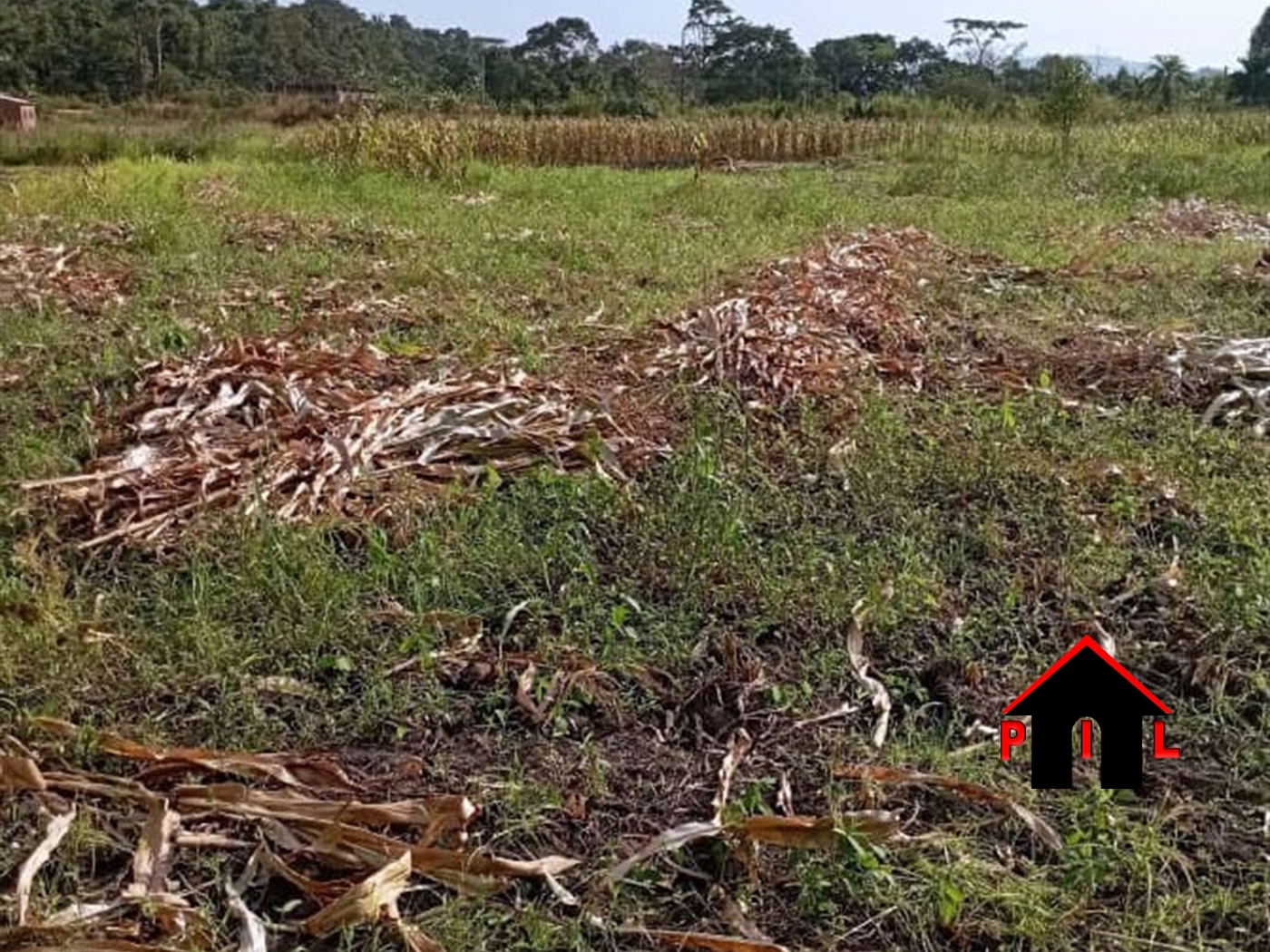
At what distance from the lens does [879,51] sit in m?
38.5

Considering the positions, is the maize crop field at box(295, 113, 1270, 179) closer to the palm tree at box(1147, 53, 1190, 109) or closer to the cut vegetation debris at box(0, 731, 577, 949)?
the palm tree at box(1147, 53, 1190, 109)

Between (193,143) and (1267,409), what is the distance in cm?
1498

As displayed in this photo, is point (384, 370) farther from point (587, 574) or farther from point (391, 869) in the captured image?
point (391, 869)

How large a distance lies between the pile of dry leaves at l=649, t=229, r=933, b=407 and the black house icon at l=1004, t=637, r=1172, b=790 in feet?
6.72

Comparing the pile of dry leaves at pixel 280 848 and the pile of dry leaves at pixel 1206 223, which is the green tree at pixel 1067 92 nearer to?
the pile of dry leaves at pixel 1206 223

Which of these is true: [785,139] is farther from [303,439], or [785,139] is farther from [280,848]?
[280,848]

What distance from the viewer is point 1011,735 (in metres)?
2.15

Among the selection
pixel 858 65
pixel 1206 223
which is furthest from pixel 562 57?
pixel 1206 223

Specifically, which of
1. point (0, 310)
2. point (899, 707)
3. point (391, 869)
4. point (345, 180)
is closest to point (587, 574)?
point (899, 707)

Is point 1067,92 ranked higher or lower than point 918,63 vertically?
lower

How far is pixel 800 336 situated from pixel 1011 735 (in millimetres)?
2570

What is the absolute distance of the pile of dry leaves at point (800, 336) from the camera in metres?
4.11

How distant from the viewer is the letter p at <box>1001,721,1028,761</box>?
2105mm

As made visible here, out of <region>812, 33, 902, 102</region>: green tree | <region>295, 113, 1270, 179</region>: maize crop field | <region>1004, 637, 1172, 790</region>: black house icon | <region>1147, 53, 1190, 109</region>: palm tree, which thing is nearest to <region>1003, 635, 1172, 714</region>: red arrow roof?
<region>1004, 637, 1172, 790</region>: black house icon
